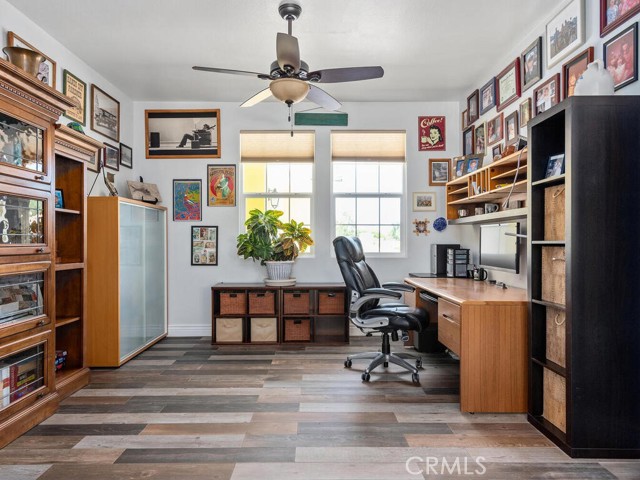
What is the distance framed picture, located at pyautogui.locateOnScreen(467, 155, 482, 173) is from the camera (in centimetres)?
396

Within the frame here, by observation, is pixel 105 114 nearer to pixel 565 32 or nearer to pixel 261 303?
pixel 261 303

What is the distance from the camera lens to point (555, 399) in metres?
2.33

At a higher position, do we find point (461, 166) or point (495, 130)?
point (495, 130)

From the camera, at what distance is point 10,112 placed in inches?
91.1

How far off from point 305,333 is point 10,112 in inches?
127

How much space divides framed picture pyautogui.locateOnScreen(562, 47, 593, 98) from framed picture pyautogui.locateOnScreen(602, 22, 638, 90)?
0.15 m

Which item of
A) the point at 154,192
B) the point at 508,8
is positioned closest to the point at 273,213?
the point at 154,192

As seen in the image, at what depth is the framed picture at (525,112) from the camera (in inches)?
131

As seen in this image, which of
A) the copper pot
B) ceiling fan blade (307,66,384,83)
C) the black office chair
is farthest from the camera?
the black office chair

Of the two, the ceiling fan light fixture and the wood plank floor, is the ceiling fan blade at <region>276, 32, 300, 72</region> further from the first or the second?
the wood plank floor

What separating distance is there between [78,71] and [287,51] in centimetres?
244

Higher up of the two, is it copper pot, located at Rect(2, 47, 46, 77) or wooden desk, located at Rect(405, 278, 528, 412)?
copper pot, located at Rect(2, 47, 46, 77)

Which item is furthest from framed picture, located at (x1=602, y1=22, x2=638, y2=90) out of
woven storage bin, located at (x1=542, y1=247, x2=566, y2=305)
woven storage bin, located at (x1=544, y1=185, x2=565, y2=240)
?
woven storage bin, located at (x1=542, y1=247, x2=566, y2=305)

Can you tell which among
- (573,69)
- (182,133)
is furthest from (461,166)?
(182,133)
